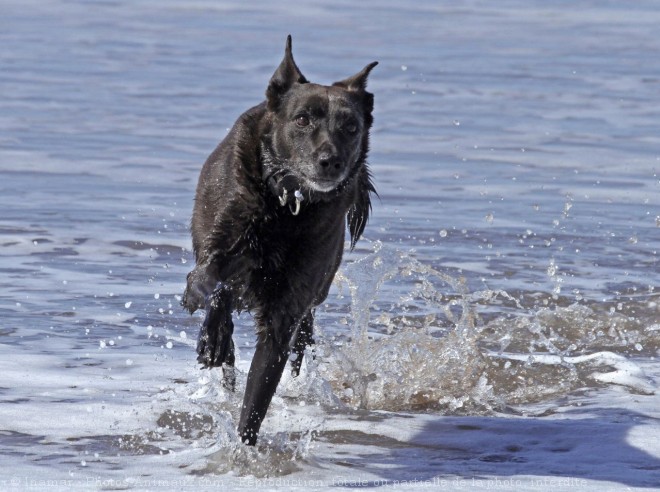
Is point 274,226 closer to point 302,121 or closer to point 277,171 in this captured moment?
point 277,171

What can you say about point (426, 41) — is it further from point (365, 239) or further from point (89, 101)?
point (365, 239)

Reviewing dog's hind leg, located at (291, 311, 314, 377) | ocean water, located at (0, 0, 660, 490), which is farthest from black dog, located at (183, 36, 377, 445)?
dog's hind leg, located at (291, 311, 314, 377)

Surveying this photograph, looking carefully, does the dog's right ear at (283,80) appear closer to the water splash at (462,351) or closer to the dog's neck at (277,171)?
the dog's neck at (277,171)

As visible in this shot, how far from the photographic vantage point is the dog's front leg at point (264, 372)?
5844mm

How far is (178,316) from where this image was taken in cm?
824

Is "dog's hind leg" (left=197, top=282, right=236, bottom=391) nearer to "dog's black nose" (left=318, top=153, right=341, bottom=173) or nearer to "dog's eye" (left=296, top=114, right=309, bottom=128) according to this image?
"dog's black nose" (left=318, top=153, right=341, bottom=173)

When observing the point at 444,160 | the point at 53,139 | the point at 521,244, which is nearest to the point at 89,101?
the point at 53,139

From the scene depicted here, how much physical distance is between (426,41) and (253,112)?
57.2 ft

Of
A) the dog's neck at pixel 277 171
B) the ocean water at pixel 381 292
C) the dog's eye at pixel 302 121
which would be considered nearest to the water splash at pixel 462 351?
the ocean water at pixel 381 292

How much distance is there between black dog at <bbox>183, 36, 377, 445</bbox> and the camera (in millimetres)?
5867

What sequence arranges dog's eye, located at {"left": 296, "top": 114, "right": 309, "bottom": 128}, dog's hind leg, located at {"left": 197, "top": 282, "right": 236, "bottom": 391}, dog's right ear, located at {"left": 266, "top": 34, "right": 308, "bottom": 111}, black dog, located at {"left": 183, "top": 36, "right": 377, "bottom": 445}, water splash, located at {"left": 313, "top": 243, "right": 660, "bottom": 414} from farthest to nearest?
water splash, located at {"left": 313, "top": 243, "right": 660, "bottom": 414}, dog's right ear, located at {"left": 266, "top": 34, "right": 308, "bottom": 111}, dog's eye, located at {"left": 296, "top": 114, "right": 309, "bottom": 128}, black dog, located at {"left": 183, "top": 36, "right": 377, "bottom": 445}, dog's hind leg, located at {"left": 197, "top": 282, "right": 236, "bottom": 391}

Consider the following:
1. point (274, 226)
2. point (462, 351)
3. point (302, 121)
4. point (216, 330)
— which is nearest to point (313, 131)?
point (302, 121)

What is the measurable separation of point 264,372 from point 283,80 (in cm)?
129

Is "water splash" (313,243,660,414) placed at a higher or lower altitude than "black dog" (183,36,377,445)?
lower
